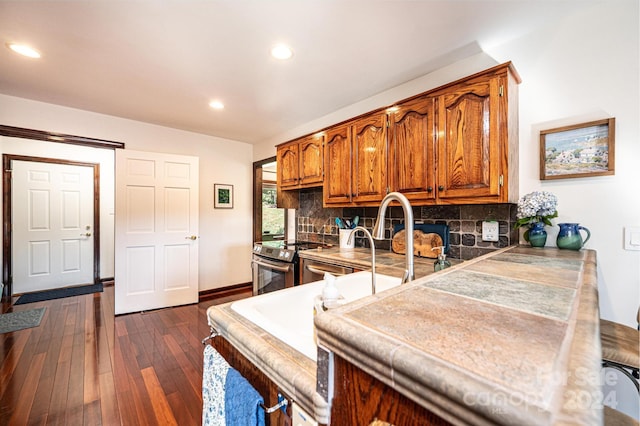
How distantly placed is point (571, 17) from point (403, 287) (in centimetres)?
203

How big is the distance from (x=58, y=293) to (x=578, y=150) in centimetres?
606

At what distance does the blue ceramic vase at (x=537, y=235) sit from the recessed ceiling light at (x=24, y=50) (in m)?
3.56

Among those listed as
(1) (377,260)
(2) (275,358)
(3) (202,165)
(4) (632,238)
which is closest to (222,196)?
(3) (202,165)

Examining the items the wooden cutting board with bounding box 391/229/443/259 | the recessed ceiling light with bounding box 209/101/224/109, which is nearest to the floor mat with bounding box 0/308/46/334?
the recessed ceiling light with bounding box 209/101/224/109

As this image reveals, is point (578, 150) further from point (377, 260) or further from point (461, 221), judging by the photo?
point (377, 260)

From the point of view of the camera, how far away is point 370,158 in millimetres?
2318

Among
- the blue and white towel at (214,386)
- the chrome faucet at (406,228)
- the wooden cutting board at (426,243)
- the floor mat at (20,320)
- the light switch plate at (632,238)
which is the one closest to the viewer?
the blue and white towel at (214,386)

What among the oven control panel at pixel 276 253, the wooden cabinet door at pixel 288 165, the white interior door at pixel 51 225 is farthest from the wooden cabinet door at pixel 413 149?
the white interior door at pixel 51 225

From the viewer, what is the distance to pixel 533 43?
5.63 ft

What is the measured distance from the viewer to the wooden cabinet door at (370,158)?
2219 mm

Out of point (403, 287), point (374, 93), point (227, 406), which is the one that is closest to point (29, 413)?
point (227, 406)

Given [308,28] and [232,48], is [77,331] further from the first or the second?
[308,28]

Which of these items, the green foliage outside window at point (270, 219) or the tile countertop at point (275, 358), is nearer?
the tile countertop at point (275, 358)

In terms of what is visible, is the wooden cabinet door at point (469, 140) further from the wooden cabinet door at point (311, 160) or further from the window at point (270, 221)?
the window at point (270, 221)
